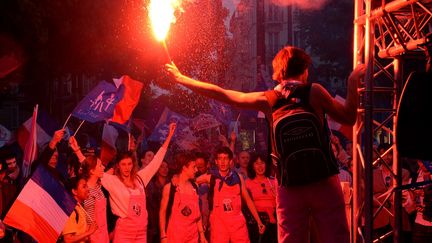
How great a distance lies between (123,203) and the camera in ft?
29.2

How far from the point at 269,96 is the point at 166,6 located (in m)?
1.50

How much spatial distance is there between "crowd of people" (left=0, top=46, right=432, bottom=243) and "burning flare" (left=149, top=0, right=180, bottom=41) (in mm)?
292

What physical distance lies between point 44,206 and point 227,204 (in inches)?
136

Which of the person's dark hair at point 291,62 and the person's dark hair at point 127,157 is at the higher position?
the person's dark hair at point 291,62

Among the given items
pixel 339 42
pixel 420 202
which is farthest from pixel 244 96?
pixel 339 42

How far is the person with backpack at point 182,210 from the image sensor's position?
979 centimetres

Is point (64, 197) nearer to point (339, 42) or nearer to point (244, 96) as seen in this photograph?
point (244, 96)

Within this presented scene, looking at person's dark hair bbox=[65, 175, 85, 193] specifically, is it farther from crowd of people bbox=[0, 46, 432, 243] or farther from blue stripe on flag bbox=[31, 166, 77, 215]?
blue stripe on flag bbox=[31, 166, 77, 215]

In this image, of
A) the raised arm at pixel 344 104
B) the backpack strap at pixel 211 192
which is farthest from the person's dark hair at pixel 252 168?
the raised arm at pixel 344 104

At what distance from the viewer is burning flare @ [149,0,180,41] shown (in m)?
→ 4.97

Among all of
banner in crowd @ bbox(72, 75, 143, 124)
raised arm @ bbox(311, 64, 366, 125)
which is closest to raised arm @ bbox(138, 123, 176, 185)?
banner in crowd @ bbox(72, 75, 143, 124)

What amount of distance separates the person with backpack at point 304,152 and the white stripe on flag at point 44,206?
3959 millimetres

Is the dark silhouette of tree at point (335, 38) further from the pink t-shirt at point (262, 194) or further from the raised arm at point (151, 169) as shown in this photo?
the raised arm at point (151, 169)

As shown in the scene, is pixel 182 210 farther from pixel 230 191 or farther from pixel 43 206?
pixel 43 206
